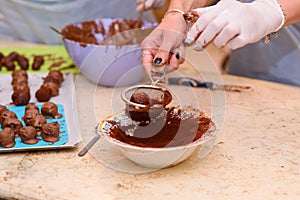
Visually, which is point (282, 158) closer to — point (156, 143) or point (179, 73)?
point (156, 143)

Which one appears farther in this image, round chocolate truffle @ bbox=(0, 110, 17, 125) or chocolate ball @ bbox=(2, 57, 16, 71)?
chocolate ball @ bbox=(2, 57, 16, 71)

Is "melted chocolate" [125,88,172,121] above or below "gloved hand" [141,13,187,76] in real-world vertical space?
below

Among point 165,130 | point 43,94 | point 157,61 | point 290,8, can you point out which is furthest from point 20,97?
point 290,8

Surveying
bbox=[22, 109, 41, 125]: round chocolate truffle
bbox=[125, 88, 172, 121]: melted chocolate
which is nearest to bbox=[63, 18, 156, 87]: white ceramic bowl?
bbox=[22, 109, 41, 125]: round chocolate truffle

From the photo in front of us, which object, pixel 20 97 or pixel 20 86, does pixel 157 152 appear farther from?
pixel 20 86

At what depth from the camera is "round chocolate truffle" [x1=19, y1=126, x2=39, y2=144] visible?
1.18 m

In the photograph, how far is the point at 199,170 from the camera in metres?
1.09

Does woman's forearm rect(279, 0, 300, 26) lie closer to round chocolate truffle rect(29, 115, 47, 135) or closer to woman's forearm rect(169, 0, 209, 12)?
woman's forearm rect(169, 0, 209, 12)

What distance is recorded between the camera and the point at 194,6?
4.99 feet

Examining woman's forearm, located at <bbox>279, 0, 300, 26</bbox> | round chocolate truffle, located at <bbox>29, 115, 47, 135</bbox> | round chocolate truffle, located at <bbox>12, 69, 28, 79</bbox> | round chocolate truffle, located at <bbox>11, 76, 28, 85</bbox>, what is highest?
woman's forearm, located at <bbox>279, 0, 300, 26</bbox>

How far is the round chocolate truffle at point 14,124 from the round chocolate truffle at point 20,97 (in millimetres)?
198

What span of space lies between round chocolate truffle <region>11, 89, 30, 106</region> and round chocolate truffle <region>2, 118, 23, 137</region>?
0.65 feet

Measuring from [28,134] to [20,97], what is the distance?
30 cm

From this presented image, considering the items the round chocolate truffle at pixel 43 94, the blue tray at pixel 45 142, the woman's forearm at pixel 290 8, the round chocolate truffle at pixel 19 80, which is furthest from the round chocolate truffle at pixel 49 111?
the woman's forearm at pixel 290 8
